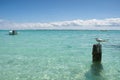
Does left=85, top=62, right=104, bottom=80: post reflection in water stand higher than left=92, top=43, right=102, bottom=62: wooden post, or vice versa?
left=92, top=43, right=102, bottom=62: wooden post

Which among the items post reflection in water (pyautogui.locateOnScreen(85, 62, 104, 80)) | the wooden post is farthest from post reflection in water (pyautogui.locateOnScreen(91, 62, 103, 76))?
the wooden post

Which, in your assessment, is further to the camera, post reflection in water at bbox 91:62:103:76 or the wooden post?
the wooden post

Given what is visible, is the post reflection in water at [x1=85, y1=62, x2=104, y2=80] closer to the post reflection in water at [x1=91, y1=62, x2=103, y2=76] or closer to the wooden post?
the post reflection in water at [x1=91, y1=62, x2=103, y2=76]

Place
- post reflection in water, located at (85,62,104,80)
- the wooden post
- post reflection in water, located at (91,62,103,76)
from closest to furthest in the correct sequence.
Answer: post reflection in water, located at (85,62,104,80)
post reflection in water, located at (91,62,103,76)
the wooden post

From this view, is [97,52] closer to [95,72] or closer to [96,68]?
[96,68]

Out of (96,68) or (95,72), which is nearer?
(95,72)

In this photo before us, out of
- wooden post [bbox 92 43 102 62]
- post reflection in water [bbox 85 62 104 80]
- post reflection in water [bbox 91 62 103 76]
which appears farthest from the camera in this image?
wooden post [bbox 92 43 102 62]

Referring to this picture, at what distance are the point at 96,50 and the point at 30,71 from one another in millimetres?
5377

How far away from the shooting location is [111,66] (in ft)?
55.5

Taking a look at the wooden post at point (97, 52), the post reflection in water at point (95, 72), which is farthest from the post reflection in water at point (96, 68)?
the wooden post at point (97, 52)

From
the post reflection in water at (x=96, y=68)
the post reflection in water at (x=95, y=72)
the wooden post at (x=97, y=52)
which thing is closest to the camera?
the post reflection in water at (x=95, y=72)

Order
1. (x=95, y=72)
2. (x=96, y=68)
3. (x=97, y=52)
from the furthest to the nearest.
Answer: (x=97, y=52) → (x=96, y=68) → (x=95, y=72)

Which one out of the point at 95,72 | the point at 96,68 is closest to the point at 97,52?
the point at 96,68

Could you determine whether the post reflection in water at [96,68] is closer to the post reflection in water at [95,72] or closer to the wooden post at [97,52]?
the post reflection in water at [95,72]
